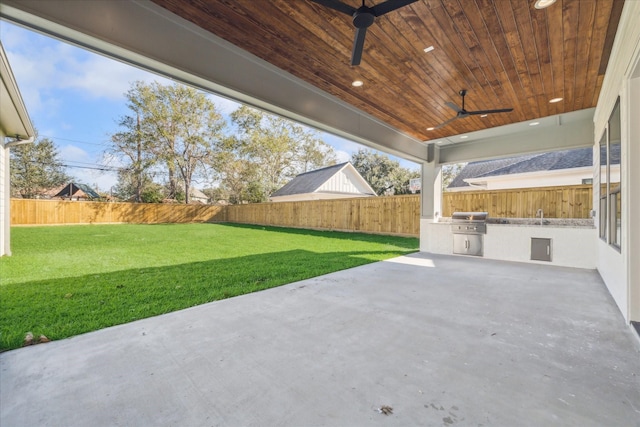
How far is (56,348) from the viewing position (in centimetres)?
196

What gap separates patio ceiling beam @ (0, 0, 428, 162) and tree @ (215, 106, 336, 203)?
1619 cm

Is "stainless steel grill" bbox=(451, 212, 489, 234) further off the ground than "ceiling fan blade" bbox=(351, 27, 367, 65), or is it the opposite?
"ceiling fan blade" bbox=(351, 27, 367, 65)

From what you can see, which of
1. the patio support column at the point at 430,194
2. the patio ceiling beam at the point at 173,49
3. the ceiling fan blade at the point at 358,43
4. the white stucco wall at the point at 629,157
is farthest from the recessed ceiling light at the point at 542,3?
the patio support column at the point at 430,194

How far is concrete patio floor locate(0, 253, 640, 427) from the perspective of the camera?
1345 millimetres

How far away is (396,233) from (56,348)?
29.5ft

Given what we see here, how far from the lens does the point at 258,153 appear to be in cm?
2055

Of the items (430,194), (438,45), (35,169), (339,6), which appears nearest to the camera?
(339,6)

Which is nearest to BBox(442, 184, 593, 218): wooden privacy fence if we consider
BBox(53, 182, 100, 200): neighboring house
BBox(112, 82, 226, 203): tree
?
BBox(112, 82, 226, 203): tree

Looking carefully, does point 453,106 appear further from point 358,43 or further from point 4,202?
point 4,202

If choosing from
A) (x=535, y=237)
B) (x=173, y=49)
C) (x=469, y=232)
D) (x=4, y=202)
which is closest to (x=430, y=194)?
(x=469, y=232)

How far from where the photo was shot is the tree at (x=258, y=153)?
1961 centimetres

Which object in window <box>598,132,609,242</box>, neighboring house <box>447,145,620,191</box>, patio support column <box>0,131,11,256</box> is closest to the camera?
window <box>598,132,609,242</box>

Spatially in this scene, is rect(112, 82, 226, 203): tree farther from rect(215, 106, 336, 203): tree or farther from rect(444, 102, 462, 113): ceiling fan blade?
rect(444, 102, 462, 113): ceiling fan blade

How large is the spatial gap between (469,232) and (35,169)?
2447 centimetres
